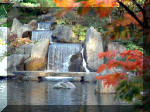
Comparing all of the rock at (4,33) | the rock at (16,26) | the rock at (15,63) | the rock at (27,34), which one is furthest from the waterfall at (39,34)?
the rock at (15,63)

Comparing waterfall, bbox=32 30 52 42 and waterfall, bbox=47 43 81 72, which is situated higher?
waterfall, bbox=32 30 52 42

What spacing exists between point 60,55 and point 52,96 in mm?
6361

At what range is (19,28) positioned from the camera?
20094 millimetres

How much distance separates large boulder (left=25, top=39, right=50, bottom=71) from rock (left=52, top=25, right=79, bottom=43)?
145cm

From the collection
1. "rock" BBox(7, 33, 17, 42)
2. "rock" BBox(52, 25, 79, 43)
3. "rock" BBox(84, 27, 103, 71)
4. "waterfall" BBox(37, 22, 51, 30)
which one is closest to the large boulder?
"rock" BBox(52, 25, 79, 43)

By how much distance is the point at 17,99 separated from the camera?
1034 cm

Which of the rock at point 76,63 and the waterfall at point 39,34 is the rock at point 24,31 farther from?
the rock at point 76,63

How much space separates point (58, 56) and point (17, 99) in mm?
6964

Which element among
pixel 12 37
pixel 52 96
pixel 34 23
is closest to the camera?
pixel 52 96

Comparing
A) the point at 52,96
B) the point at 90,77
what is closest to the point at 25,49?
the point at 90,77

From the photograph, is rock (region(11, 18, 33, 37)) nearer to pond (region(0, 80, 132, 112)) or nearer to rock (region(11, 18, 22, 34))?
rock (region(11, 18, 22, 34))

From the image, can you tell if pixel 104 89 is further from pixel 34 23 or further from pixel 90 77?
pixel 34 23

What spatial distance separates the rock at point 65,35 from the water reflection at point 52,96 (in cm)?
506

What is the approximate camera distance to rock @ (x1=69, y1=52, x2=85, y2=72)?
16.6 metres
